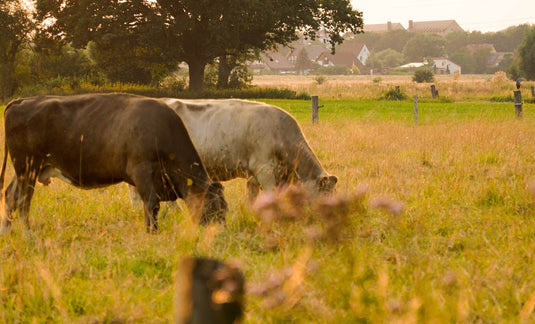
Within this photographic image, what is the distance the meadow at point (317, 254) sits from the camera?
3.30m

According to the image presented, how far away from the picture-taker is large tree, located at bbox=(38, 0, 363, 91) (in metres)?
33.6

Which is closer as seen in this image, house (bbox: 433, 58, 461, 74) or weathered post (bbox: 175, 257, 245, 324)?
weathered post (bbox: 175, 257, 245, 324)

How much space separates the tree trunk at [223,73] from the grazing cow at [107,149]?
3693cm

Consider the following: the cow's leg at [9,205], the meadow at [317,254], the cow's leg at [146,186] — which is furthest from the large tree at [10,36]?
the cow's leg at [146,186]

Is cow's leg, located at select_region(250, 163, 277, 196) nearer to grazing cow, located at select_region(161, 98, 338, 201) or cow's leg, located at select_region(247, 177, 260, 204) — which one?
grazing cow, located at select_region(161, 98, 338, 201)

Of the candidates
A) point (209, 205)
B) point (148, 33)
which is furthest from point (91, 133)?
point (148, 33)

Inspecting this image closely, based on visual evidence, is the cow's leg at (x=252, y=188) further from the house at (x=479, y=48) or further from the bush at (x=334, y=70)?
the house at (x=479, y=48)

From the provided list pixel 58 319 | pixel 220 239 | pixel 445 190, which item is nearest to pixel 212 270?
pixel 58 319

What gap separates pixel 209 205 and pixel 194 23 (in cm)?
3066

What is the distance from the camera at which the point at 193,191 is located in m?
6.08

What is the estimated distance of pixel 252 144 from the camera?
24.3 feet

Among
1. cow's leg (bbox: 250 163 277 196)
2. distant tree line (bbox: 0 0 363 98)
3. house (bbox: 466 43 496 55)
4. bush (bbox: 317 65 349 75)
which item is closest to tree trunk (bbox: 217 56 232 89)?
distant tree line (bbox: 0 0 363 98)

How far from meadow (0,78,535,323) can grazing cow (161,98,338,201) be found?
51 centimetres

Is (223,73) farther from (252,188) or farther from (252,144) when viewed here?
(252,144)
